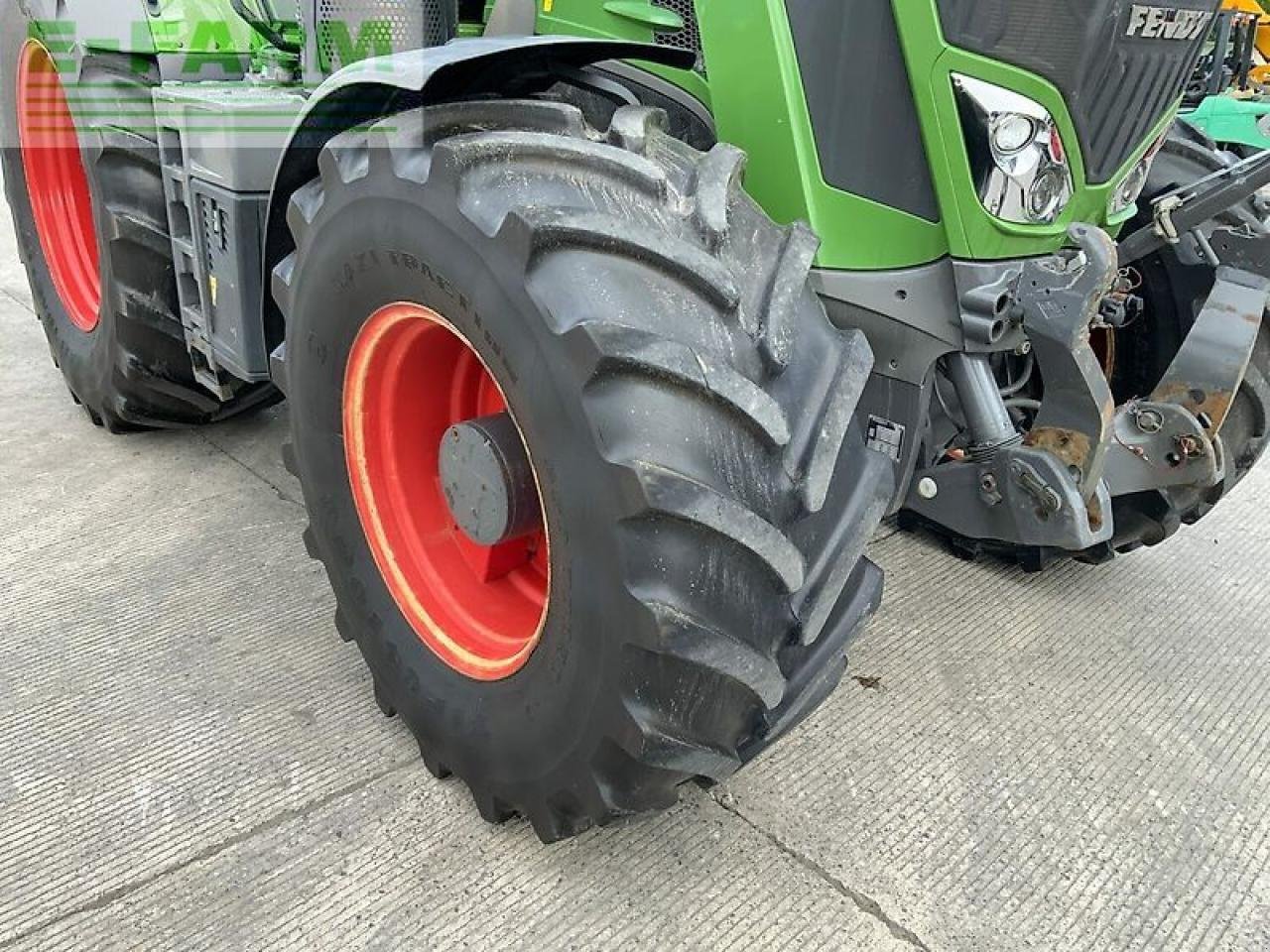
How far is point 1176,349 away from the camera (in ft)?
8.92

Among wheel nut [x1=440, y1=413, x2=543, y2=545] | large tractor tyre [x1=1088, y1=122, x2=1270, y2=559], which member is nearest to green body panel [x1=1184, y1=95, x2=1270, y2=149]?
large tractor tyre [x1=1088, y1=122, x2=1270, y2=559]

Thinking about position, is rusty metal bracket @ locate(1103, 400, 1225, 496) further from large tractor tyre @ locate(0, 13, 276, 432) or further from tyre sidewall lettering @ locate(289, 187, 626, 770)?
large tractor tyre @ locate(0, 13, 276, 432)

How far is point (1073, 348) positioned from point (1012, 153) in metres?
0.35

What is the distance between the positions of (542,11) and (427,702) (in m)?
1.42

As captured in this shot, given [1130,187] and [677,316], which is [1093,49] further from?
[677,316]

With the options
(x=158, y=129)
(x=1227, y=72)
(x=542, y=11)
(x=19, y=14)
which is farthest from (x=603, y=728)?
(x=1227, y=72)

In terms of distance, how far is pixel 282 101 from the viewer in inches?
91.8

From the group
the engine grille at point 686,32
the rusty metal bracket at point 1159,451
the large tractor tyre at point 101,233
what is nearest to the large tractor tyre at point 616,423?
the engine grille at point 686,32

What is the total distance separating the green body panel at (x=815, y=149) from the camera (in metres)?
1.78

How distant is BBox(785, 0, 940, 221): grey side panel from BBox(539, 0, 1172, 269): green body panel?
17mm

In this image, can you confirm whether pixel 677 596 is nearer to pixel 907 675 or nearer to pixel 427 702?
pixel 427 702

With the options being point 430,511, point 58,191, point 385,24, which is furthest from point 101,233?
point 430,511

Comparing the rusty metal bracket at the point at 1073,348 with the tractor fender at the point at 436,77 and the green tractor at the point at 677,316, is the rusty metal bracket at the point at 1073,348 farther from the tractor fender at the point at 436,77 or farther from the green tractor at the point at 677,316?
the tractor fender at the point at 436,77

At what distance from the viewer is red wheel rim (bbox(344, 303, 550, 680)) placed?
200 cm
